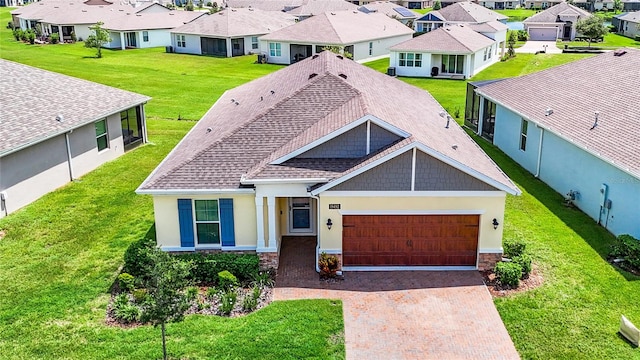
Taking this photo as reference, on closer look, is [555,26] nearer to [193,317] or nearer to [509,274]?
[509,274]

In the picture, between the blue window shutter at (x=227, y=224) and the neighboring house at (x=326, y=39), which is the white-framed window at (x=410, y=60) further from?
the blue window shutter at (x=227, y=224)

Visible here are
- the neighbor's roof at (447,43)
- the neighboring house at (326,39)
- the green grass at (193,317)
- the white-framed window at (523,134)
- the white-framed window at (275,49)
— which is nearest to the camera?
the green grass at (193,317)

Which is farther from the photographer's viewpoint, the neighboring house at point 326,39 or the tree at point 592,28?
the tree at point 592,28

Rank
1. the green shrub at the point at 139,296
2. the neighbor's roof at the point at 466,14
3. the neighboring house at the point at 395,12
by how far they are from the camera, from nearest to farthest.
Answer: the green shrub at the point at 139,296, the neighbor's roof at the point at 466,14, the neighboring house at the point at 395,12

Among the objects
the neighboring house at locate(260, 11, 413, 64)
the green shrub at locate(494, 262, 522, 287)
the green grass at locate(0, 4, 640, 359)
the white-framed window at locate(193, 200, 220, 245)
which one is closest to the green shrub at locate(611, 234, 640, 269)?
the green grass at locate(0, 4, 640, 359)

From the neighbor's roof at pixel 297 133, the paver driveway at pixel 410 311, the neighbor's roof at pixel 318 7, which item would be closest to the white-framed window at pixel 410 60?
the neighbor's roof at pixel 297 133

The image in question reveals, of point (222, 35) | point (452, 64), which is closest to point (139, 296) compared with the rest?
point (452, 64)
